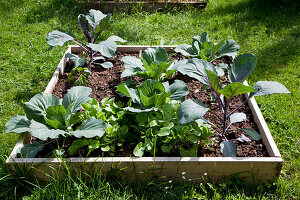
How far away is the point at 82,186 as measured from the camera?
2074mm

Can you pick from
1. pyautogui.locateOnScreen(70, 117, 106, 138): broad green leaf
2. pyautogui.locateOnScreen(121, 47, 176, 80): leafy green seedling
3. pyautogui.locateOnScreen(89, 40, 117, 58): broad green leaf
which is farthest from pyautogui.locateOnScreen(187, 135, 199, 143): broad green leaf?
pyautogui.locateOnScreen(89, 40, 117, 58): broad green leaf

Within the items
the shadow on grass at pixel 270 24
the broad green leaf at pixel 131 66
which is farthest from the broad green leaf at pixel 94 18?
the shadow on grass at pixel 270 24

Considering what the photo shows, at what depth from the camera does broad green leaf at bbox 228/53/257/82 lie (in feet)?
7.39

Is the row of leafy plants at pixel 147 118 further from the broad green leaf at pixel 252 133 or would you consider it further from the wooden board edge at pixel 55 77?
the wooden board edge at pixel 55 77

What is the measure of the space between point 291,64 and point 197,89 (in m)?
1.44

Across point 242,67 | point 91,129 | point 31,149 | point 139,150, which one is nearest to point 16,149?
point 31,149

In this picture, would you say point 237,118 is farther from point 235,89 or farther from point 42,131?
point 42,131

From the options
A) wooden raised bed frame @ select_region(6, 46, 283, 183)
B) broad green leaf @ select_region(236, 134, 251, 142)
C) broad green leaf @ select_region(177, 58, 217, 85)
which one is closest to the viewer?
wooden raised bed frame @ select_region(6, 46, 283, 183)

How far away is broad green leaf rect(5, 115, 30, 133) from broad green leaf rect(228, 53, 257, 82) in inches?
61.7

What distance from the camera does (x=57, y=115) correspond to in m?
2.18

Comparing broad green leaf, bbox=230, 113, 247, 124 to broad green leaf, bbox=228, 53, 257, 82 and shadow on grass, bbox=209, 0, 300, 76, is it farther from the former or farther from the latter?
shadow on grass, bbox=209, 0, 300, 76

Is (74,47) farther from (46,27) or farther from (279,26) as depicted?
(279,26)

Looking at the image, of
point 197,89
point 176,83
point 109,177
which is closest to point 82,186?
point 109,177

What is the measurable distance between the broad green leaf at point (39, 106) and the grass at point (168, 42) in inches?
17.1
